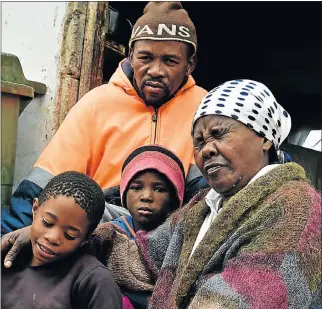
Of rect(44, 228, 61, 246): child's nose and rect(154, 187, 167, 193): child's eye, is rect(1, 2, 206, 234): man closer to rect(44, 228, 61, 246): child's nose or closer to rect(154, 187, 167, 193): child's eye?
rect(154, 187, 167, 193): child's eye

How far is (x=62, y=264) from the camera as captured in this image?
1.85 meters

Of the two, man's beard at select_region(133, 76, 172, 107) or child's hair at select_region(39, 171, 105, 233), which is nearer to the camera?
child's hair at select_region(39, 171, 105, 233)

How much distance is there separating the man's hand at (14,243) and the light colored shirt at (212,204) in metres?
0.59

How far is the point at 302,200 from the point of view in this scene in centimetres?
156

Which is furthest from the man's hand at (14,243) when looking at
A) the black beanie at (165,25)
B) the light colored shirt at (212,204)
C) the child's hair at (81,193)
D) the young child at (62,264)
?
the black beanie at (165,25)

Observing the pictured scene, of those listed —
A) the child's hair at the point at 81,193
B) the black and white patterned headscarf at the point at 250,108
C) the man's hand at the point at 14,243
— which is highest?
the black and white patterned headscarf at the point at 250,108

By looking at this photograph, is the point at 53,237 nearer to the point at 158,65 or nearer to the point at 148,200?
the point at 148,200

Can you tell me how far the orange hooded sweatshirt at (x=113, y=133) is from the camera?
253cm

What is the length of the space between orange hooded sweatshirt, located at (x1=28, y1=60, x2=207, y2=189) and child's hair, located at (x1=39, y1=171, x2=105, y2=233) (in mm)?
583

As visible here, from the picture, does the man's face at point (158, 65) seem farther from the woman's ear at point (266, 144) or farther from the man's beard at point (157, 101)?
the woman's ear at point (266, 144)

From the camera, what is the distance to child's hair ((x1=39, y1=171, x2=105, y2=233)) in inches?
73.2

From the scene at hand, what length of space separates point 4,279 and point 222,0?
11.3ft

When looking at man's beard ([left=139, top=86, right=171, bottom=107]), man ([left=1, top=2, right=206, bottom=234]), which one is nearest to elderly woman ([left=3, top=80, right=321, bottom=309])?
man ([left=1, top=2, right=206, bottom=234])

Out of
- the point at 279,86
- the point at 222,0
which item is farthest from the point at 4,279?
the point at 279,86
